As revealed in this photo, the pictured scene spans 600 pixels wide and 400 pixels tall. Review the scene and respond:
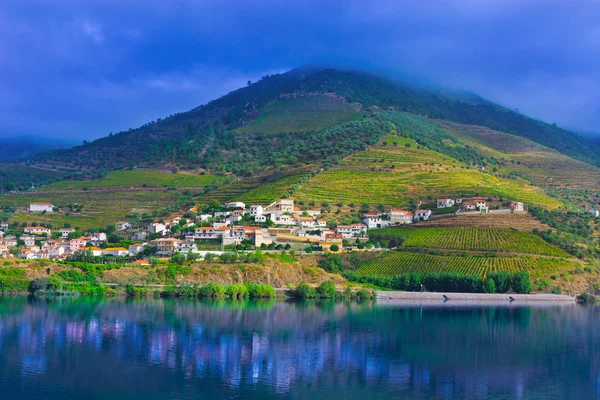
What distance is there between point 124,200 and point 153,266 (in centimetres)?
4500

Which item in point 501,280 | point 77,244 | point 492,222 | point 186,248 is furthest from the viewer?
point 492,222

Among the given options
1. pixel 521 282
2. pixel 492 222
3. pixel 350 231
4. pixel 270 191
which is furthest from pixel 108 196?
pixel 521 282

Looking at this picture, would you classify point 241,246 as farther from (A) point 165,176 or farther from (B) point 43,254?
(A) point 165,176

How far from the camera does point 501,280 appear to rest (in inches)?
2945

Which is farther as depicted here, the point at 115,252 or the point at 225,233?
the point at 225,233

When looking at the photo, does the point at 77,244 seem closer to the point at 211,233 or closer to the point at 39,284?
the point at 211,233

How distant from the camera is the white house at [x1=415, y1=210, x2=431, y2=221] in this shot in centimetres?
9610

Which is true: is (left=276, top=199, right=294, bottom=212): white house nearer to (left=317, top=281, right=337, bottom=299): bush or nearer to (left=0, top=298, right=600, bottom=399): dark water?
(left=317, top=281, right=337, bottom=299): bush

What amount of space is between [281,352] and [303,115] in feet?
419

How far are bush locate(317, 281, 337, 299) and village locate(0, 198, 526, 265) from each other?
10.9 meters

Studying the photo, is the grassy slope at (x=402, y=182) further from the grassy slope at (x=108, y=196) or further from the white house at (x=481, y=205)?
the grassy slope at (x=108, y=196)

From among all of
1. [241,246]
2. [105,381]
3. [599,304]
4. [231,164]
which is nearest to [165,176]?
[231,164]

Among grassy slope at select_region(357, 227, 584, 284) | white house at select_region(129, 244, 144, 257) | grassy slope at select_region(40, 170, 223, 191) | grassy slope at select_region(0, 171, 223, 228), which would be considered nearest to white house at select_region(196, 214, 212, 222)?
white house at select_region(129, 244, 144, 257)

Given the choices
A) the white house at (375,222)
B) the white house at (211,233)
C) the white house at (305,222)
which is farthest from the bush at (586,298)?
the white house at (211,233)
